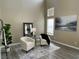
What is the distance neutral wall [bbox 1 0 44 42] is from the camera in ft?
25.3

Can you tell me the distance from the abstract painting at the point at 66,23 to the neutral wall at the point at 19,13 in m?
2.14

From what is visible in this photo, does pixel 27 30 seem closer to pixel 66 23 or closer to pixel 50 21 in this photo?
pixel 50 21

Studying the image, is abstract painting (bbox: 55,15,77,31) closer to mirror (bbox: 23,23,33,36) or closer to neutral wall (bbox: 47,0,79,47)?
neutral wall (bbox: 47,0,79,47)

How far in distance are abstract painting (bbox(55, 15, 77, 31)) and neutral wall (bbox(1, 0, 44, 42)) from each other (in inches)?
84.2

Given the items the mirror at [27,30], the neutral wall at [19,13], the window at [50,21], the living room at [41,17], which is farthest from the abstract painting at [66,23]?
the mirror at [27,30]

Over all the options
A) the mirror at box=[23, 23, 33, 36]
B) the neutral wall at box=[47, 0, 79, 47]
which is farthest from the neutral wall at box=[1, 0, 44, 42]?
the neutral wall at box=[47, 0, 79, 47]

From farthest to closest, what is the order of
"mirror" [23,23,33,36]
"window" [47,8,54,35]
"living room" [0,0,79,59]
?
"window" [47,8,54,35] → "mirror" [23,23,33,36] → "living room" [0,0,79,59]

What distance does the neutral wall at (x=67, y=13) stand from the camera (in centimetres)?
623

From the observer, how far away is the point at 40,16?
A: 30.3 ft

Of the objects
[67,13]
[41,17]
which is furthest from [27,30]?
[67,13]

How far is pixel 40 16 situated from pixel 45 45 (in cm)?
328

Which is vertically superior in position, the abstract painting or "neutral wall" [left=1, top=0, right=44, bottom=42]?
"neutral wall" [left=1, top=0, right=44, bottom=42]

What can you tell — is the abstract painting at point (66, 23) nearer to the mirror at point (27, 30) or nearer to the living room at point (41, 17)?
the living room at point (41, 17)

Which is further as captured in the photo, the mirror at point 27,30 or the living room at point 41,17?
the mirror at point 27,30
